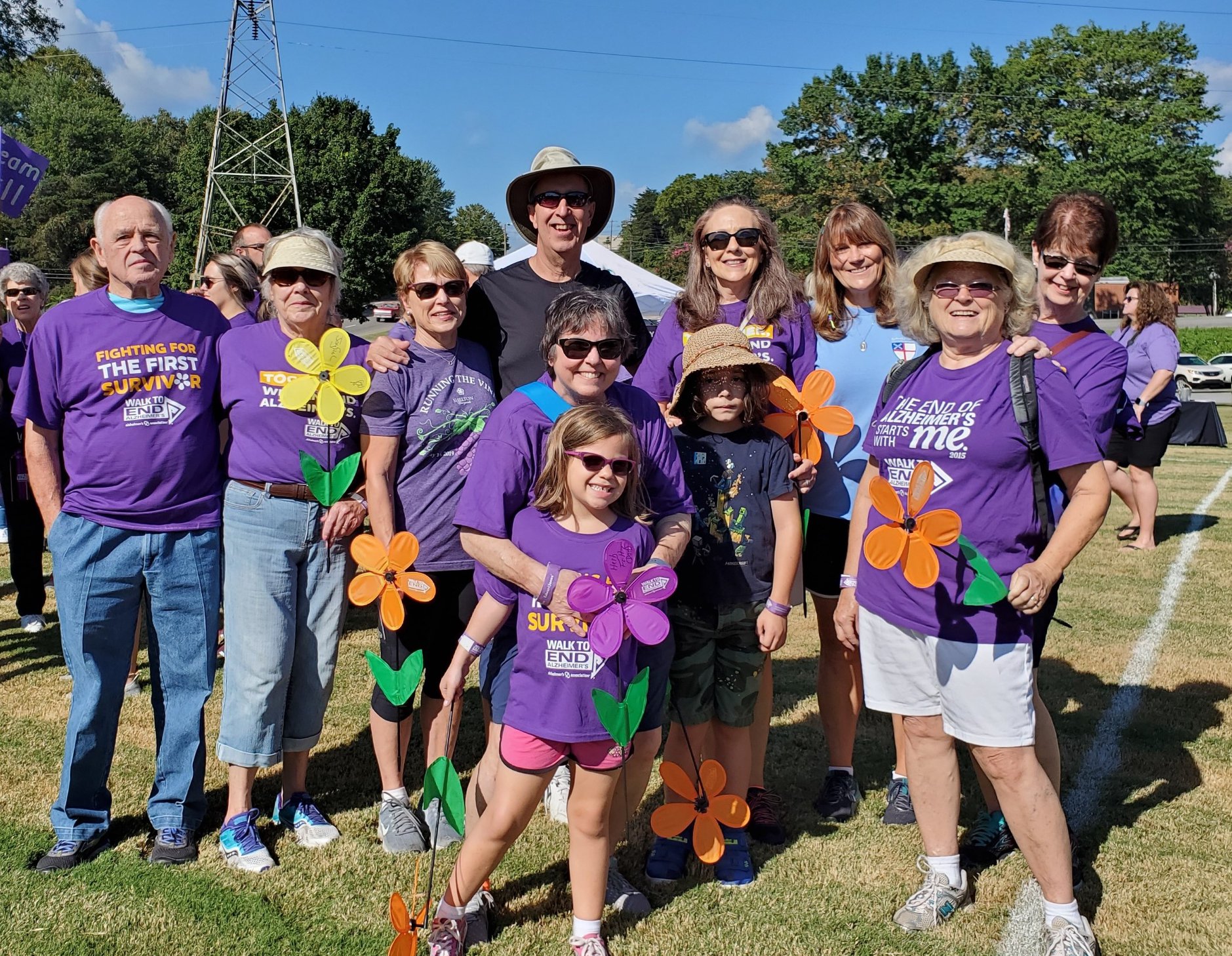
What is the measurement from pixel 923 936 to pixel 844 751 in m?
0.95

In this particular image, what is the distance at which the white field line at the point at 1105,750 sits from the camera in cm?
285

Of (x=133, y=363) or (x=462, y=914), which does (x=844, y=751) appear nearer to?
(x=462, y=914)

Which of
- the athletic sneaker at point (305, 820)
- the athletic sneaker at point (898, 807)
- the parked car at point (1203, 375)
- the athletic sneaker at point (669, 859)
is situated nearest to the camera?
the athletic sneaker at point (669, 859)

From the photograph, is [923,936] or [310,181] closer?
[923,936]

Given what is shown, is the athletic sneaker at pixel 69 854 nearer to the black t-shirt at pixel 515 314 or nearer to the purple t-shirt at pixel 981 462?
the black t-shirt at pixel 515 314

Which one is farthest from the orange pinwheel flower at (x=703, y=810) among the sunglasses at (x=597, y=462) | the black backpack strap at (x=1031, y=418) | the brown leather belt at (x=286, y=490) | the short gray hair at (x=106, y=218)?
the short gray hair at (x=106, y=218)

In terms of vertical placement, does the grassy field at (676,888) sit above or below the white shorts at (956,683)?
below

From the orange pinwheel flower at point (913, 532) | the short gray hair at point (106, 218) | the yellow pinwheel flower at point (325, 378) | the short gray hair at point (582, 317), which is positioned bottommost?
the orange pinwheel flower at point (913, 532)

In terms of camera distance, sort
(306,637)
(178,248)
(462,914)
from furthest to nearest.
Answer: (178,248) < (306,637) < (462,914)

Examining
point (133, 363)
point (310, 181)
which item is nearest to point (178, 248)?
point (310, 181)

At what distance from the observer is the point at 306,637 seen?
3.30m

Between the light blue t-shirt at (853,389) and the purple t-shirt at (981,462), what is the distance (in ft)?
2.35

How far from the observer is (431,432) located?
10.1 feet

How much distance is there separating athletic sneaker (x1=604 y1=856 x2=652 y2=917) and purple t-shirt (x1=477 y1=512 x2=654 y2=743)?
0.65m
